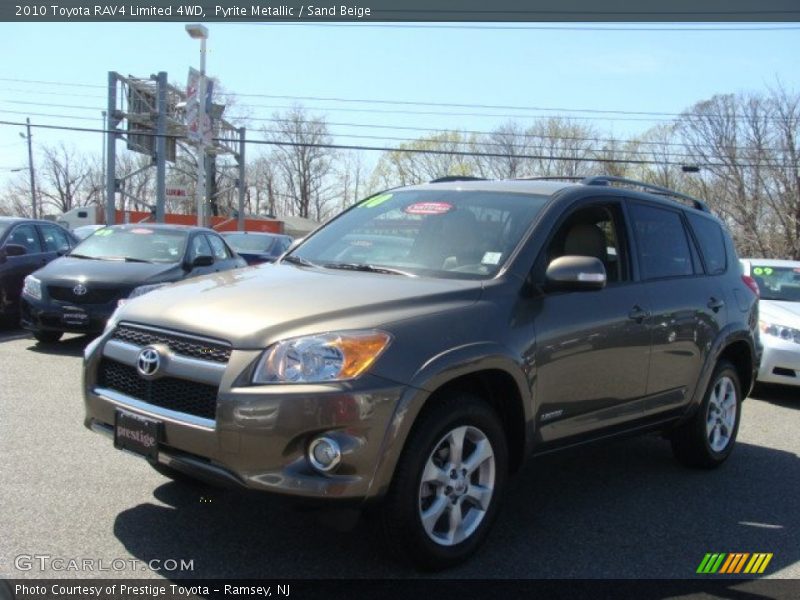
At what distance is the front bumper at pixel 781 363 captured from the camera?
26.9 ft

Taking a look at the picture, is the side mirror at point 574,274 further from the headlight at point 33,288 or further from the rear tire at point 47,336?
the rear tire at point 47,336

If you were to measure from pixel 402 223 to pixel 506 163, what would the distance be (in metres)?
53.5

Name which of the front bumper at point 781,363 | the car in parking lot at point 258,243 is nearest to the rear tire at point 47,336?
the car in parking lot at point 258,243

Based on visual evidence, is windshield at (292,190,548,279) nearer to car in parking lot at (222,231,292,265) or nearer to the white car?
the white car

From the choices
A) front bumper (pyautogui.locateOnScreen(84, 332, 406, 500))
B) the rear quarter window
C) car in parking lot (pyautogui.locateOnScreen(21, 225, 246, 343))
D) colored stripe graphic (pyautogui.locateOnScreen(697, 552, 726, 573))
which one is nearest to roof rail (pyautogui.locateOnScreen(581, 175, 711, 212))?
the rear quarter window

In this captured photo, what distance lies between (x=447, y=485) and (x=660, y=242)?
2591 millimetres

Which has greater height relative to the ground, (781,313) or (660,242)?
(660,242)

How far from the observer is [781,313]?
28.4 feet

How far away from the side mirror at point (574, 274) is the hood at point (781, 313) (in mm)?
5585

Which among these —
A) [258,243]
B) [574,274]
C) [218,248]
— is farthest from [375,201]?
[258,243]

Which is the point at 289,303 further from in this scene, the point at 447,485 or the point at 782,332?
the point at 782,332

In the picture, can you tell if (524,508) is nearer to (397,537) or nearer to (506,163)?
(397,537)

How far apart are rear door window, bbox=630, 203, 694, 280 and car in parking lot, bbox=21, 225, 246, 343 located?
239 inches

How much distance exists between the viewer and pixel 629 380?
14.9 feet
